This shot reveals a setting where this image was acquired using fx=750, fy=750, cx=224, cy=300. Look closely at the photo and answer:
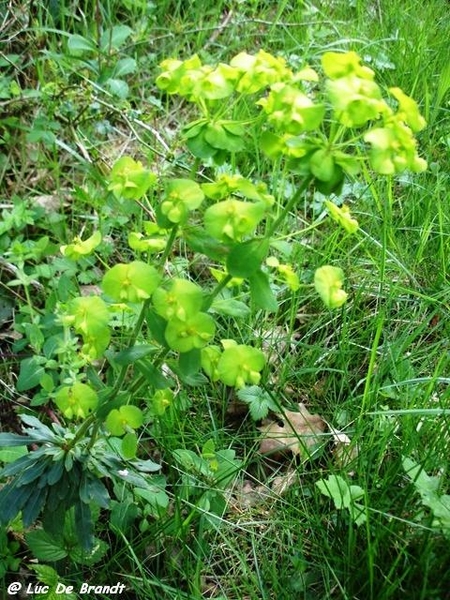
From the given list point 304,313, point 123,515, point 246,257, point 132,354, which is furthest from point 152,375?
point 304,313

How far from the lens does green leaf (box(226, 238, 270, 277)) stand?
1.03 m

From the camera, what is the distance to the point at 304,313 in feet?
6.44

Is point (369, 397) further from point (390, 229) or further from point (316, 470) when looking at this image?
point (390, 229)

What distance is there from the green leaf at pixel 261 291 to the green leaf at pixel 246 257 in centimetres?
5

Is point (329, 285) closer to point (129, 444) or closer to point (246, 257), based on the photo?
point (246, 257)

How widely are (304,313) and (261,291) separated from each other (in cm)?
89

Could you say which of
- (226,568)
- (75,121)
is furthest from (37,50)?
(226,568)

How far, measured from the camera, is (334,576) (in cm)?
131

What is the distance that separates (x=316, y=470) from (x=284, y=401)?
0.79ft

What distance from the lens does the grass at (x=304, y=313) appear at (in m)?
1.37

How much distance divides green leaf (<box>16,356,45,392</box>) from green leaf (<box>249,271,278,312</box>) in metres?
0.73

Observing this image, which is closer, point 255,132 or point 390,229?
point 390,229

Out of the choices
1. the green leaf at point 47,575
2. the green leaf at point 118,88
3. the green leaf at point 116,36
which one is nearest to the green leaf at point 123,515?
the green leaf at point 47,575

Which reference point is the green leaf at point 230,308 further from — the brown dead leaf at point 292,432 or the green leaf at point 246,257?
the brown dead leaf at point 292,432
